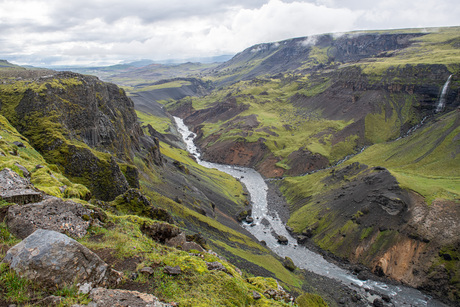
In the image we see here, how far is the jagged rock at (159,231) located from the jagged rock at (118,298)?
968cm

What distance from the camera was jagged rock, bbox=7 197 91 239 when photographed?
40.7 ft

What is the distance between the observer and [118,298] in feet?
32.9

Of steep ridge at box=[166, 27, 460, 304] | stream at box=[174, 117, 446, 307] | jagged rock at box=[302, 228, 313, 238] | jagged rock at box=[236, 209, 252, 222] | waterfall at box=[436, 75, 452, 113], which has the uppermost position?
waterfall at box=[436, 75, 452, 113]

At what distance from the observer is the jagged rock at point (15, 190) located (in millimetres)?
13422

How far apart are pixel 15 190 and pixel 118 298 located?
8.89 m

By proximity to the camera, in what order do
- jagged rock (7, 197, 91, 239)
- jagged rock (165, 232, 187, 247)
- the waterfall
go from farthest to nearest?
the waterfall, jagged rock (165, 232, 187, 247), jagged rock (7, 197, 91, 239)

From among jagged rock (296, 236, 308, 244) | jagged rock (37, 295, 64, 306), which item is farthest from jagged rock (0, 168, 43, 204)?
jagged rock (296, 236, 308, 244)

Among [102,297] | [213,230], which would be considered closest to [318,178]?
[213,230]

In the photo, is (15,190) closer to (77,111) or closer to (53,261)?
(53,261)

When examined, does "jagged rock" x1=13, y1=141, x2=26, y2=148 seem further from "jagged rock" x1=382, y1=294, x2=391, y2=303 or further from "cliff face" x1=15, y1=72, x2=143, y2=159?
"jagged rock" x1=382, y1=294, x2=391, y2=303

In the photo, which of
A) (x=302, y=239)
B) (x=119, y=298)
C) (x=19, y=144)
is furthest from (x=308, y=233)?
(x=119, y=298)

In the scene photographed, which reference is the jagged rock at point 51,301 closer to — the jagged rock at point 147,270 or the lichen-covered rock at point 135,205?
the jagged rock at point 147,270

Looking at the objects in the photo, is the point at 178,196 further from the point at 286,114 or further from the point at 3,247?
the point at 286,114

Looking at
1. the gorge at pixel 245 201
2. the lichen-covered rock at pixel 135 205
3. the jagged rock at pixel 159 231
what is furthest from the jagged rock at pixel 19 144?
the jagged rock at pixel 159 231
